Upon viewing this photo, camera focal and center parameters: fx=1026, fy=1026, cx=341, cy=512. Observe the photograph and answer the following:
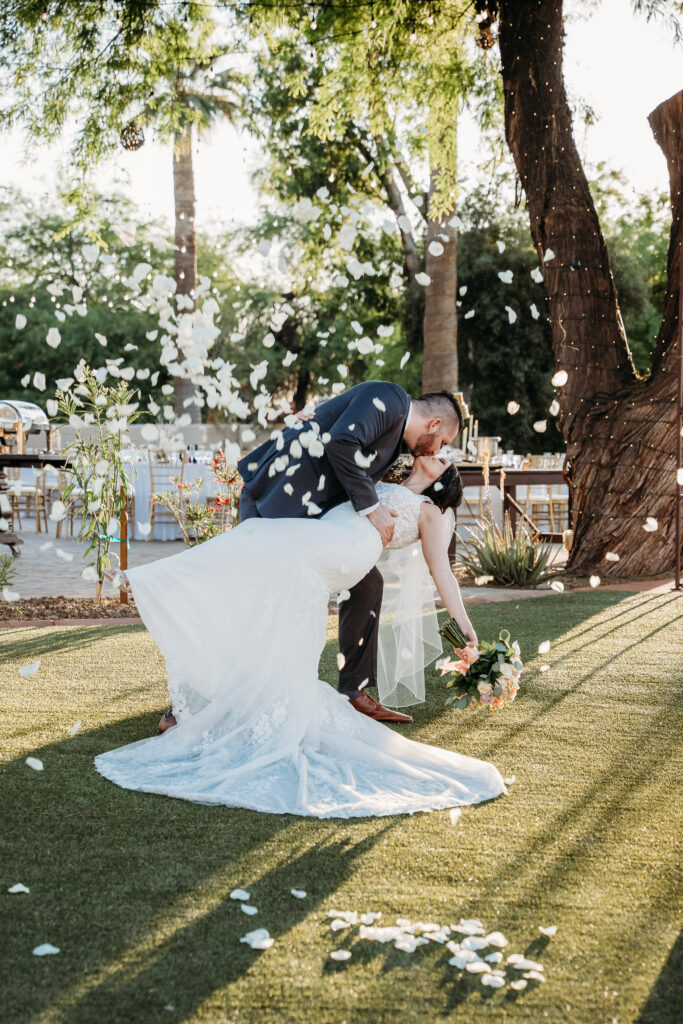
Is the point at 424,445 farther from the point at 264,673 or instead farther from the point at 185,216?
the point at 185,216

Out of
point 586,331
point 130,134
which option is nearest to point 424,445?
point 586,331

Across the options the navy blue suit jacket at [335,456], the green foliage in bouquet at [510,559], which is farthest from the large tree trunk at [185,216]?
the navy blue suit jacket at [335,456]

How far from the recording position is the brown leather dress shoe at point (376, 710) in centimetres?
470

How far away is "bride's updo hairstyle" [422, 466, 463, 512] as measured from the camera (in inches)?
187

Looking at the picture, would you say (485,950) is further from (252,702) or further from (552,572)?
(552,572)

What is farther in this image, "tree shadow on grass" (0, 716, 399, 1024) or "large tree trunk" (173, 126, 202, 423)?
"large tree trunk" (173, 126, 202, 423)

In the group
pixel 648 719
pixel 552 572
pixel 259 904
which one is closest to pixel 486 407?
pixel 552 572

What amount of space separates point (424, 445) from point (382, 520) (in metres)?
0.45

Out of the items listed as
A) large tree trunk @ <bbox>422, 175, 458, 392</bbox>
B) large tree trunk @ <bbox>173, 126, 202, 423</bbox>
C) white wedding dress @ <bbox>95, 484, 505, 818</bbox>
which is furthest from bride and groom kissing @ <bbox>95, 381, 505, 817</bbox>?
large tree trunk @ <bbox>173, 126, 202, 423</bbox>

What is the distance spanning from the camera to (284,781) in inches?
143

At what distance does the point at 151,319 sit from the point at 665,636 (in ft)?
101

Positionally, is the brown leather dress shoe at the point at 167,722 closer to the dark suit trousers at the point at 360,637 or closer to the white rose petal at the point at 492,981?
the dark suit trousers at the point at 360,637

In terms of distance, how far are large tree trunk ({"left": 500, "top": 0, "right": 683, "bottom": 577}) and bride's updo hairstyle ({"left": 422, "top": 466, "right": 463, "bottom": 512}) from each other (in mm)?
5026

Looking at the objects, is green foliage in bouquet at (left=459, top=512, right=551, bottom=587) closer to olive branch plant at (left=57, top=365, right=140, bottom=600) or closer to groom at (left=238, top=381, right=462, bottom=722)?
olive branch plant at (left=57, top=365, right=140, bottom=600)
